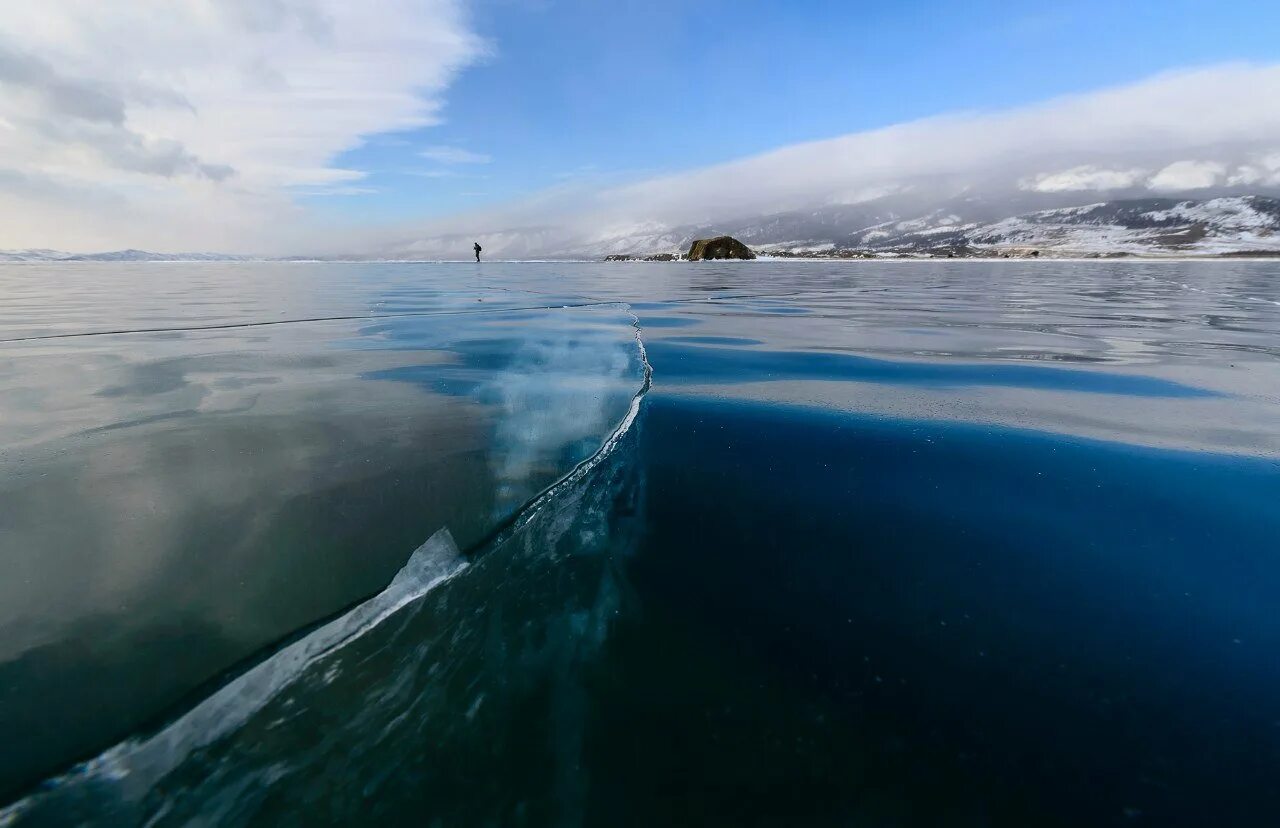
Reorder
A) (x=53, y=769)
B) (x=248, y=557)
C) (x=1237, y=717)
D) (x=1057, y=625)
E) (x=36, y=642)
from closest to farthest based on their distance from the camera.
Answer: (x=53, y=769) → (x=1237, y=717) → (x=36, y=642) → (x=1057, y=625) → (x=248, y=557)

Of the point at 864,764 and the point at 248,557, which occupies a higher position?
the point at 248,557

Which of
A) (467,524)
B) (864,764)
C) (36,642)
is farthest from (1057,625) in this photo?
(36,642)

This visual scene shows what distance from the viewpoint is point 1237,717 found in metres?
2.02

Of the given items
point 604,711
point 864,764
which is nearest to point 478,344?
point 604,711

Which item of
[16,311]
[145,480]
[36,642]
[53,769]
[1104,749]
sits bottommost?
[1104,749]

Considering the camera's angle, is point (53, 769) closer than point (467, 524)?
Yes

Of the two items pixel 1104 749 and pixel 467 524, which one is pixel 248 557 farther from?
pixel 1104 749

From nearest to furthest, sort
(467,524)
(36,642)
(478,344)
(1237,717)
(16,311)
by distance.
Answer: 1. (1237,717)
2. (36,642)
3. (467,524)
4. (478,344)
5. (16,311)

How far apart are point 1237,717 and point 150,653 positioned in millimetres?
4342

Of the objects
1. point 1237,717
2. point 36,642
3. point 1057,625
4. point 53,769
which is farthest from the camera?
point 1057,625

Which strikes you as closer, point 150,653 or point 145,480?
point 150,653

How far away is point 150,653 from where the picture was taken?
7.42 ft

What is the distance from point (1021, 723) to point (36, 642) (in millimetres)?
3991

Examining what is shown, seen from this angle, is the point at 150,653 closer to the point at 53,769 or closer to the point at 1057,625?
the point at 53,769
